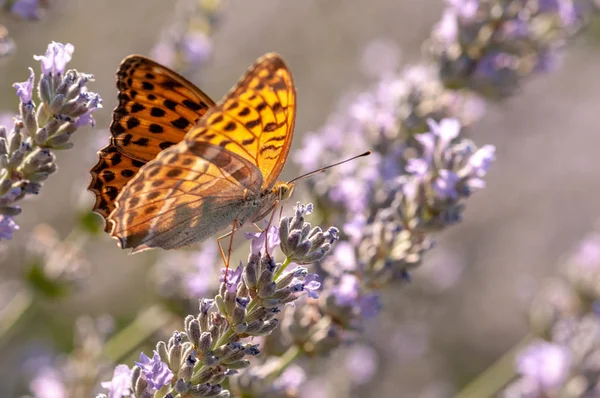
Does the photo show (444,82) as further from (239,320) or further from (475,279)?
(475,279)

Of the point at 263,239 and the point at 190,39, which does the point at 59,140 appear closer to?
the point at 263,239

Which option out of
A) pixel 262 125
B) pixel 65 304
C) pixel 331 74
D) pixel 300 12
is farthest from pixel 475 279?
pixel 262 125

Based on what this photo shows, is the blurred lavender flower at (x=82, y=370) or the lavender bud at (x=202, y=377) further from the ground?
the blurred lavender flower at (x=82, y=370)

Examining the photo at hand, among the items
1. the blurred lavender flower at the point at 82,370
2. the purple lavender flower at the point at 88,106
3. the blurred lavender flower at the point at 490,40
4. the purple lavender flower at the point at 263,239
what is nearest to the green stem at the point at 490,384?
the blurred lavender flower at the point at 490,40

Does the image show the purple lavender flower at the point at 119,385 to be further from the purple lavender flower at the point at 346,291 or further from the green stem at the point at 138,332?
the green stem at the point at 138,332

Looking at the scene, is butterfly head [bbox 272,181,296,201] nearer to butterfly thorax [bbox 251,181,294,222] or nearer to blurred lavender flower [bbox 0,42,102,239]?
butterfly thorax [bbox 251,181,294,222]

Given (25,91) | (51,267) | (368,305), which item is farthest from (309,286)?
(51,267)

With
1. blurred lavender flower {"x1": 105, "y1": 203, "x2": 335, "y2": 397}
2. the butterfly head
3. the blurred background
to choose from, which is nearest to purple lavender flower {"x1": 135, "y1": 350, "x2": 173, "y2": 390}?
blurred lavender flower {"x1": 105, "y1": 203, "x2": 335, "y2": 397}
